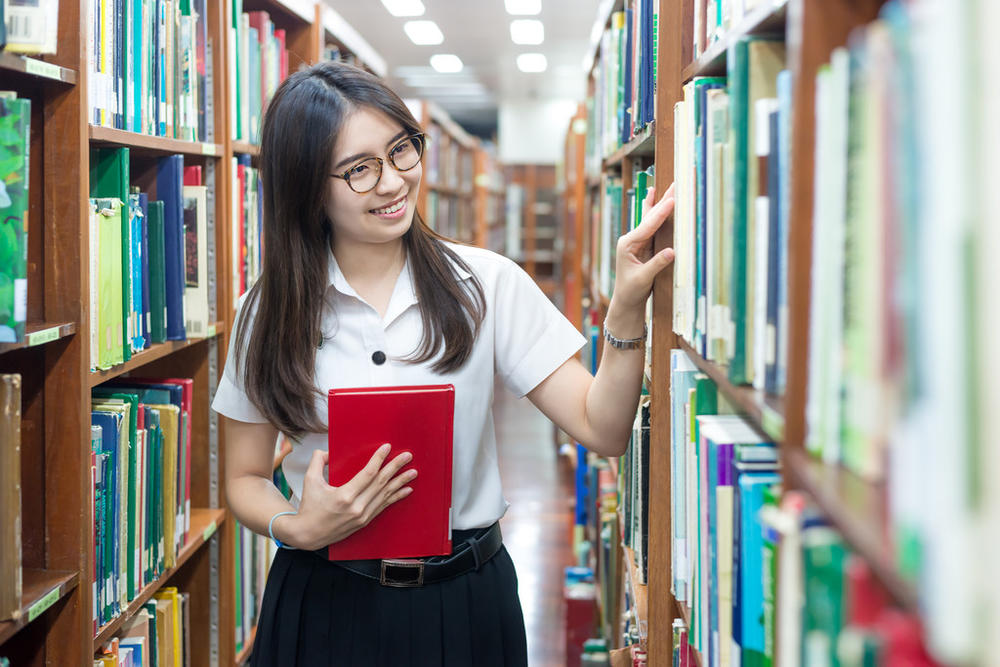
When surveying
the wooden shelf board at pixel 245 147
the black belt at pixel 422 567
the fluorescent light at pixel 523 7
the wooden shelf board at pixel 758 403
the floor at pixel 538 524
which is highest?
the fluorescent light at pixel 523 7

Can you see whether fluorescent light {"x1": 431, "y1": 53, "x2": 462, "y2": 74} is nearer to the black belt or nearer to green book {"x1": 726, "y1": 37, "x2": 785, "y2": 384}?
the black belt

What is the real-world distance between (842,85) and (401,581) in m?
1.10

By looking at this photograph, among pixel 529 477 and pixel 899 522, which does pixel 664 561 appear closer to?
pixel 899 522

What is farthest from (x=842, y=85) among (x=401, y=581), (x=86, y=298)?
(x=86, y=298)

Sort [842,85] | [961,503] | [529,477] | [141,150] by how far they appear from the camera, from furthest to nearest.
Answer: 1. [529,477]
2. [141,150]
3. [842,85]
4. [961,503]

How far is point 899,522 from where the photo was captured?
509 millimetres

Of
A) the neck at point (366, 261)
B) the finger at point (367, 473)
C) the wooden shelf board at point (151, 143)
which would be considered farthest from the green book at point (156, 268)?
the finger at point (367, 473)

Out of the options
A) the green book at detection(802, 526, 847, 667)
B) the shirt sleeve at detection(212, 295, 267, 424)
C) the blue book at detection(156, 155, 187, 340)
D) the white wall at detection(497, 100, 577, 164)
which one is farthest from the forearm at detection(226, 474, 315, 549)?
the white wall at detection(497, 100, 577, 164)

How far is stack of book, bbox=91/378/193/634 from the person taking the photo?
5.49 ft

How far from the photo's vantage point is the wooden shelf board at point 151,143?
160 centimetres

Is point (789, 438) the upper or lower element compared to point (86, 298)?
lower

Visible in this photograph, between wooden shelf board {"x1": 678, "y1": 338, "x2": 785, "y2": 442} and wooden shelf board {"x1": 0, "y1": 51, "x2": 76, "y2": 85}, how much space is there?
0.96 meters

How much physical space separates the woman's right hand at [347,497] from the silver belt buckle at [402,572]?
9 cm

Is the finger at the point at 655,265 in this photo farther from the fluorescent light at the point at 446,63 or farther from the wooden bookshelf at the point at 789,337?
the fluorescent light at the point at 446,63
